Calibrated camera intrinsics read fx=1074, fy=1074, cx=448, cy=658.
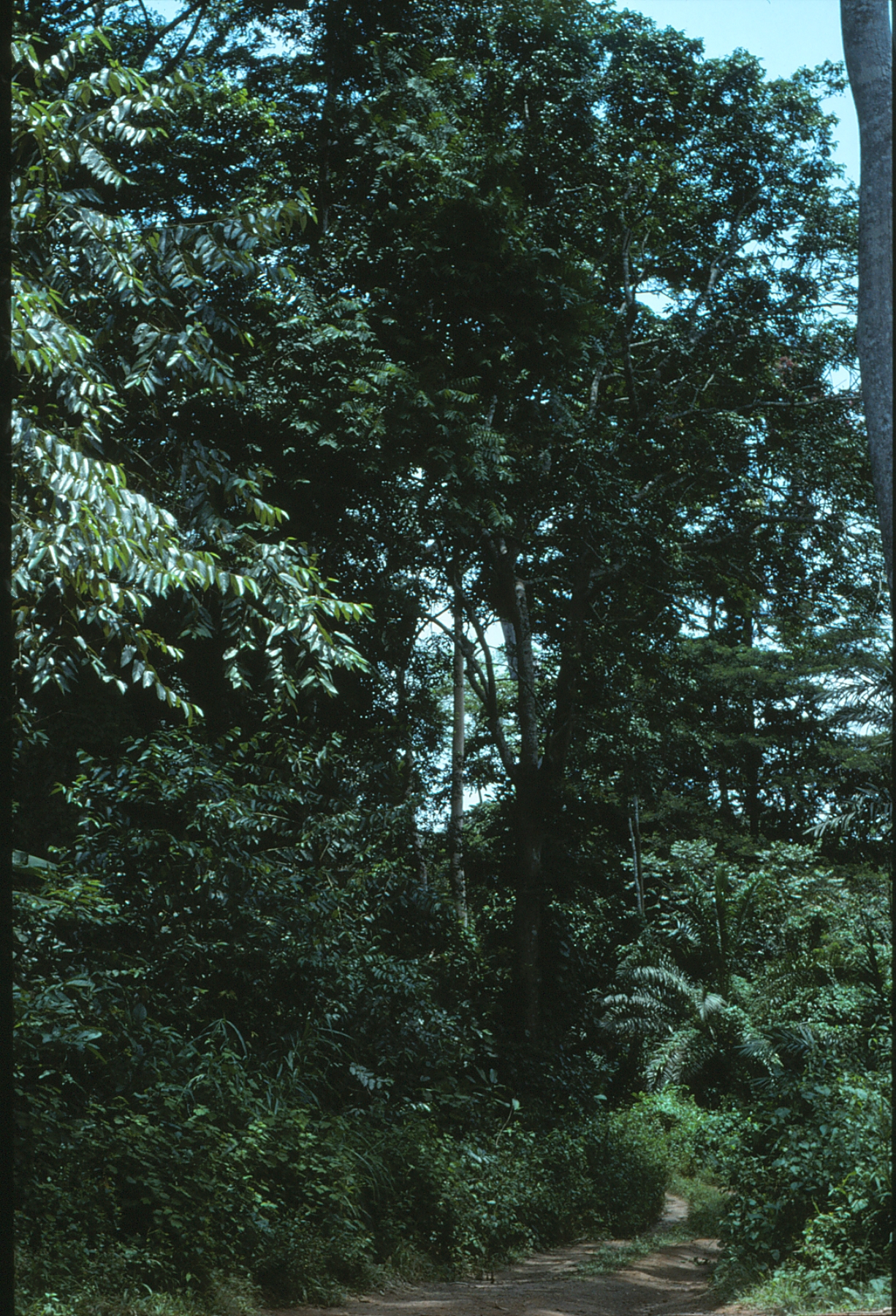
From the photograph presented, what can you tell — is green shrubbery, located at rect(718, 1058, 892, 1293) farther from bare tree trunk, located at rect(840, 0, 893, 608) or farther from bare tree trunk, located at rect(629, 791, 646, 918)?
bare tree trunk, located at rect(629, 791, 646, 918)

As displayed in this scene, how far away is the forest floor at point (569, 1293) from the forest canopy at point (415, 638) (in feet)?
0.89

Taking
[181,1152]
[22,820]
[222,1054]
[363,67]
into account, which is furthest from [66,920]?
[363,67]

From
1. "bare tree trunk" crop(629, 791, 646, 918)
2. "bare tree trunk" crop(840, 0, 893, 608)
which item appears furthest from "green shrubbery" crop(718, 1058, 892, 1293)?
"bare tree trunk" crop(629, 791, 646, 918)

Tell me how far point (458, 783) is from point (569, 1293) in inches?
420

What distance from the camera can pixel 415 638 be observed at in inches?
571

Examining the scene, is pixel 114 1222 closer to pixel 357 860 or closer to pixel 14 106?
pixel 357 860

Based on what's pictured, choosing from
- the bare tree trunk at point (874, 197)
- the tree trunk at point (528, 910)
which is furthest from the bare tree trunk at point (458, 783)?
the bare tree trunk at point (874, 197)

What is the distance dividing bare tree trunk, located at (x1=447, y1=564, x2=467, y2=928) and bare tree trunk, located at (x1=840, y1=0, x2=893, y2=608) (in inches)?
279

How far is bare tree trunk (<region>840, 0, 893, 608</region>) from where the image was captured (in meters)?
6.16

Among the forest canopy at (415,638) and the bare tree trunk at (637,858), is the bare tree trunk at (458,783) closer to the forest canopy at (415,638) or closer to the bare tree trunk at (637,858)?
the forest canopy at (415,638)

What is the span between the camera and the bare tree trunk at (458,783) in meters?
14.2

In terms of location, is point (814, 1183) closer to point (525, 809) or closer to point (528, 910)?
point (528, 910)

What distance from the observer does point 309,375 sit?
1091 cm

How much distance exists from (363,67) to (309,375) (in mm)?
4721
